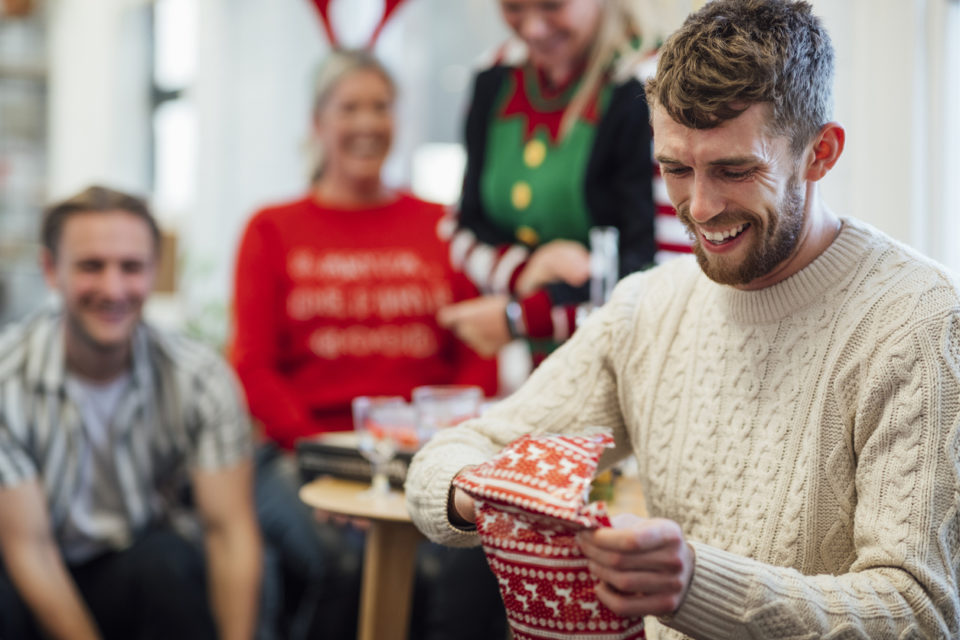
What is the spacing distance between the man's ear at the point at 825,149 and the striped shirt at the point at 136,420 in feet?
4.81

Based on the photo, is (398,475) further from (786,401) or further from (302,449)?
(786,401)

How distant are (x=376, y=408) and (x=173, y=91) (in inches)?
162

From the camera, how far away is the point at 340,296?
265cm

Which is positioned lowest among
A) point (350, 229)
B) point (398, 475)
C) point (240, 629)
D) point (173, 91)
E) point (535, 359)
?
point (240, 629)

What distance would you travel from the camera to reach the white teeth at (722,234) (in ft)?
3.65

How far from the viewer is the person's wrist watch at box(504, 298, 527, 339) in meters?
1.93

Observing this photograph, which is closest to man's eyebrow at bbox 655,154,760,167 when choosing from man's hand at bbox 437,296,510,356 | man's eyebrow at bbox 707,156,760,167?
man's eyebrow at bbox 707,156,760,167

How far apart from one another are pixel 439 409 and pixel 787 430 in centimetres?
65

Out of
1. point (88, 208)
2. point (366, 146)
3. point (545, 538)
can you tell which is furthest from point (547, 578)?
point (366, 146)

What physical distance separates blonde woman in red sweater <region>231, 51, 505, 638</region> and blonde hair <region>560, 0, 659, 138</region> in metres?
0.75

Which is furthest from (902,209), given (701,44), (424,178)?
(424,178)

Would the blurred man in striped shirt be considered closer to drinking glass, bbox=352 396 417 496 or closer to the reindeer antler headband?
drinking glass, bbox=352 396 417 496

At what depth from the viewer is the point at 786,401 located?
3.78 feet

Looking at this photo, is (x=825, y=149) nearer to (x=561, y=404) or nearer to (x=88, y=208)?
(x=561, y=404)
